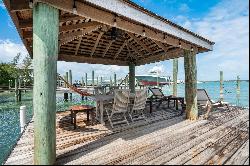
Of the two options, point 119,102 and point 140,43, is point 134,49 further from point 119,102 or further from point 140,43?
point 119,102

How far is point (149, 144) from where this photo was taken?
4.48 metres

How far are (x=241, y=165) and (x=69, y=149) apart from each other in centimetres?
294

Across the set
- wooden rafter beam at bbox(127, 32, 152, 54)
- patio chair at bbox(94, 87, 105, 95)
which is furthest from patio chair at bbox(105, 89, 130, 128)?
wooden rafter beam at bbox(127, 32, 152, 54)

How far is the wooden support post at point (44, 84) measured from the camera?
3.32 meters

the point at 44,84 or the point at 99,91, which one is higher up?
the point at 44,84

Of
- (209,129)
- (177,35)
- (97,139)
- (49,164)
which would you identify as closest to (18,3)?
(49,164)

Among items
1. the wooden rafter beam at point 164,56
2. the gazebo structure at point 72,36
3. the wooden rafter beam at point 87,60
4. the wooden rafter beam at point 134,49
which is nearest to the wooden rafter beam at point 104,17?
the gazebo structure at point 72,36

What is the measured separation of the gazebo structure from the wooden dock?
75 cm

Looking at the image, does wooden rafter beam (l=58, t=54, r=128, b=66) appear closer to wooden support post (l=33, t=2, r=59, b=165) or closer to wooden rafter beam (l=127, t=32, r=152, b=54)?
wooden rafter beam (l=127, t=32, r=152, b=54)

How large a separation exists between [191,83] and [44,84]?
196 inches

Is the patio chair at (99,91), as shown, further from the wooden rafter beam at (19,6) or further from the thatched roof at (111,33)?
the wooden rafter beam at (19,6)

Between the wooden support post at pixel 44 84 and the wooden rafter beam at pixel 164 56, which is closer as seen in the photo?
the wooden support post at pixel 44 84

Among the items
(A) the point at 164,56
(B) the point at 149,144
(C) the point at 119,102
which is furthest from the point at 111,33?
(B) the point at 149,144

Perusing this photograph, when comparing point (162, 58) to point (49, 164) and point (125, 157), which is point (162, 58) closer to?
point (125, 157)
